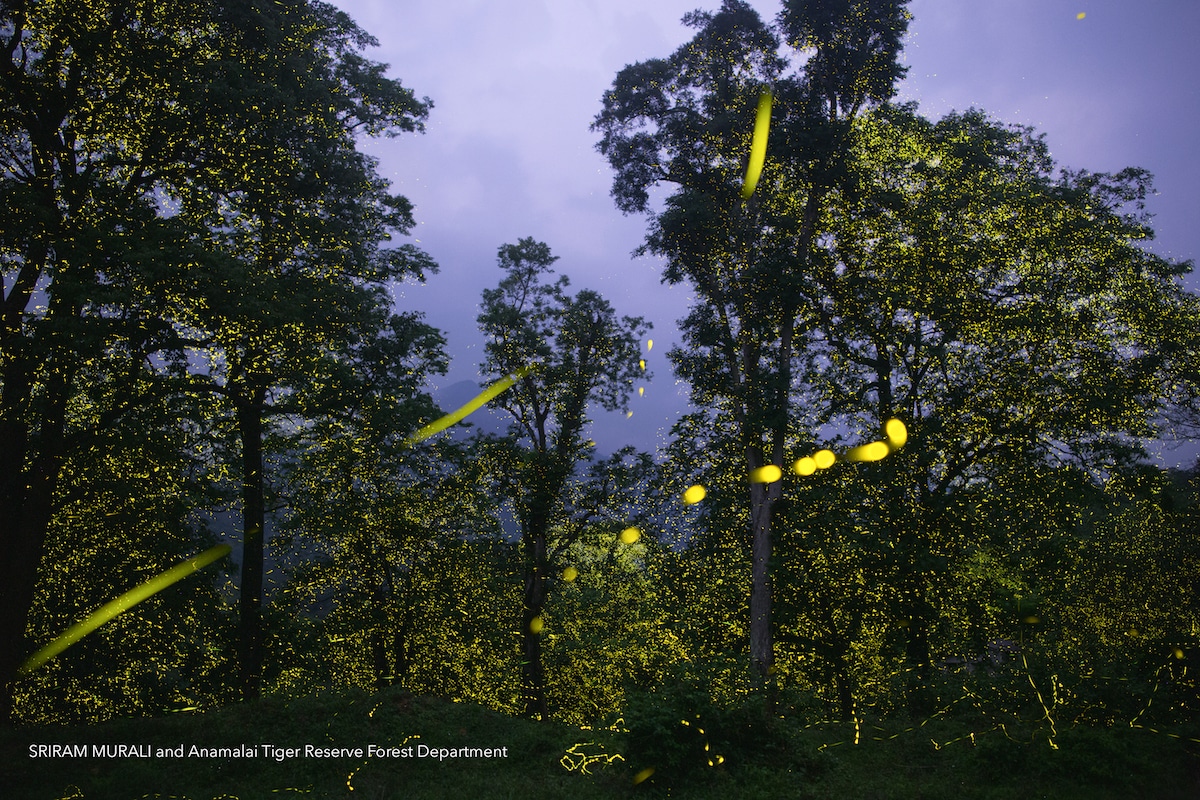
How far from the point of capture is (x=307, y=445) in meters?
17.0

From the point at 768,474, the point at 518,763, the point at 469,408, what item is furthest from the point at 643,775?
the point at 469,408

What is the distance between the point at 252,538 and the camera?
15.4 meters

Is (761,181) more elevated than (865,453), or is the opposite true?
(761,181)

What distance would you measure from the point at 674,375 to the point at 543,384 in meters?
7.53

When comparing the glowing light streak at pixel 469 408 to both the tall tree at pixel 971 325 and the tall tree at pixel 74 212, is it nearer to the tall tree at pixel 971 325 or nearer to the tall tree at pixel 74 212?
the tall tree at pixel 74 212

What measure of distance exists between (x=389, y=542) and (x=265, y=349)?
7.81 metres

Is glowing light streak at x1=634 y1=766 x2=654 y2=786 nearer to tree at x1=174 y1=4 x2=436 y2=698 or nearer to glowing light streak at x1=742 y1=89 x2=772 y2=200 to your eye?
tree at x1=174 y1=4 x2=436 y2=698

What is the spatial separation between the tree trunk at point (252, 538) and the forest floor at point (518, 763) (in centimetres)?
436

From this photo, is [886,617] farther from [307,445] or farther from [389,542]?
[307,445]

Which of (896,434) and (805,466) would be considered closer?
(896,434)

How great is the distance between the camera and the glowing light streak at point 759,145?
51.6ft

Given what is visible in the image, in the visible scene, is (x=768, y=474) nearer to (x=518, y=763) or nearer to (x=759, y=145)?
(x=518, y=763)

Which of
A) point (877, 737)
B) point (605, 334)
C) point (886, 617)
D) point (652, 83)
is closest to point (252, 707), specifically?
point (877, 737)

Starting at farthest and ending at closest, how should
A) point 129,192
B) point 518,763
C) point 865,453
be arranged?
point 865,453
point 129,192
point 518,763
